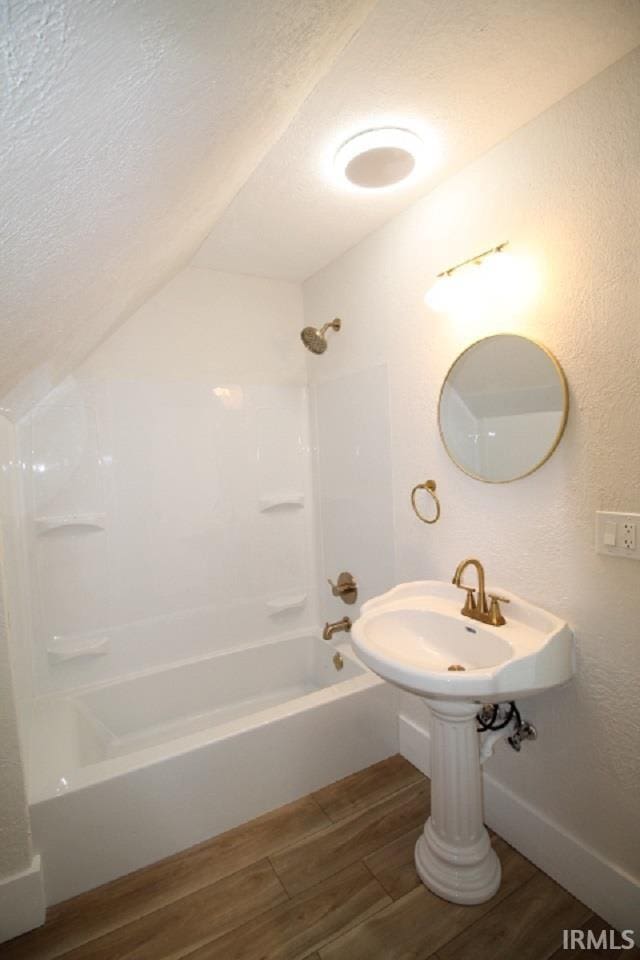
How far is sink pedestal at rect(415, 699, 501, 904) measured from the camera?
4.27 ft

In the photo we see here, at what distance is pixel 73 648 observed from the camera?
1.93 metres

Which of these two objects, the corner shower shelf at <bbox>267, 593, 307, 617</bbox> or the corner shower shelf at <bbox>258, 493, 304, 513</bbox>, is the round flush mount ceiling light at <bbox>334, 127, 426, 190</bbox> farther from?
the corner shower shelf at <bbox>267, 593, 307, 617</bbox>

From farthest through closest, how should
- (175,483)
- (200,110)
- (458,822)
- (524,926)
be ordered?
(175,483)
(458,822)
(524,926)
(200,110)

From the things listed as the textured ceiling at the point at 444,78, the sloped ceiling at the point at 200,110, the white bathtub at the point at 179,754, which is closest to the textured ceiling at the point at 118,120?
the sloped ceiling at the point at 200,110

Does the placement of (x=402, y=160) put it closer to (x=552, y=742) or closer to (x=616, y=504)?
(x=616, y=504)

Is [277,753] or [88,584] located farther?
[88,584]

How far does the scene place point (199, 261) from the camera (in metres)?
2.15

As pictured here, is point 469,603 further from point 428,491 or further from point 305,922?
point 305,922

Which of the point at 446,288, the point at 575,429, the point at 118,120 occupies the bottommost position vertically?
the point at 575,429

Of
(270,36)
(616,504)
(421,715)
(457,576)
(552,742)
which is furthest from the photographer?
(421,715)

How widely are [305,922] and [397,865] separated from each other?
34cm

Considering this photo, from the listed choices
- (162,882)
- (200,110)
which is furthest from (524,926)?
(200,110)

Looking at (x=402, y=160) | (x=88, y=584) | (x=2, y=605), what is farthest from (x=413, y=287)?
(x=88, y=584)

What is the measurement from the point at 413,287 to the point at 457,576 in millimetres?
Answer: 1170
